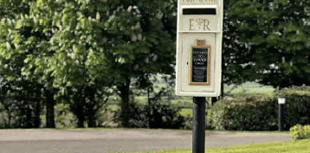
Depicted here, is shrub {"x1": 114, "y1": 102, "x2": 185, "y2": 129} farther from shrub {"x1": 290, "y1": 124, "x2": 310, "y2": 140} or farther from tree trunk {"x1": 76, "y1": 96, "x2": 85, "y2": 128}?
shrub {"x1": 290, "y1": 124, "x2": 310, "y2": 140}

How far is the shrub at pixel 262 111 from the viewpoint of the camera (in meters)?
17.6

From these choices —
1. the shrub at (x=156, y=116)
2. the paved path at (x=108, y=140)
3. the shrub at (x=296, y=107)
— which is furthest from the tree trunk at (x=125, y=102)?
the shrub at (x=296, y=107)

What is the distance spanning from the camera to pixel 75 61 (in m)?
18.2

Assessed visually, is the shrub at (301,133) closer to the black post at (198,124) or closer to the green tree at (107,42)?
the green tree at (107,42)

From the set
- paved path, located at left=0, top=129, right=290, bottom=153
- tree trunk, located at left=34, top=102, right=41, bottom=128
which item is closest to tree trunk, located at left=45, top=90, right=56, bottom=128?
tree trunk, located at left=34, top=102, right=41, bottom=128

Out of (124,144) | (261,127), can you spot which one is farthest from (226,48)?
(124,144)

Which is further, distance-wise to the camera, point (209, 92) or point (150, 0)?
point (150, 0)

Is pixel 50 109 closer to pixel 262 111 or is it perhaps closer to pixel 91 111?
pixel 91 111

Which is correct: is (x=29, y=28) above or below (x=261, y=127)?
above

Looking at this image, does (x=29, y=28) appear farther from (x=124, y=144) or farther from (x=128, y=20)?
(x=124, y=144)

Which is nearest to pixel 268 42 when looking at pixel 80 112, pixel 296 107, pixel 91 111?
pixel 296 107

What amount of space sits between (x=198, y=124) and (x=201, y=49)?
3.18ft

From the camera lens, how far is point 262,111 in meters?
17.7

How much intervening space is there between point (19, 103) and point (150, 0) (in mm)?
6351
